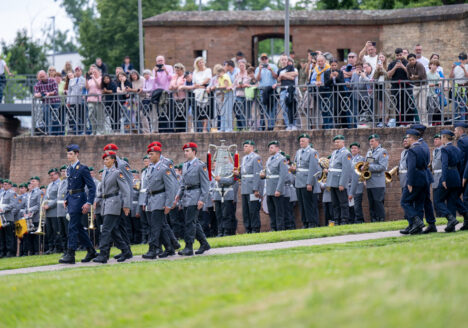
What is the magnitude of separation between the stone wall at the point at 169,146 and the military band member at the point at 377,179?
0.77 meters

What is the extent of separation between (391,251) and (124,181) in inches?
253

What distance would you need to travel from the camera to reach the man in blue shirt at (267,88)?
78.4 ft

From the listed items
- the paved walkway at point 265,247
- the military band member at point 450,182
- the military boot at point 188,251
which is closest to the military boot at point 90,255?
the paved walkway at point 265,247

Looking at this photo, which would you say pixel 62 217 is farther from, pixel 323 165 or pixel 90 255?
pixel 323 165

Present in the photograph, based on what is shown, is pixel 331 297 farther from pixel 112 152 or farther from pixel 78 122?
pixel 78 122

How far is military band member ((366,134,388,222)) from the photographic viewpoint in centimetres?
2141

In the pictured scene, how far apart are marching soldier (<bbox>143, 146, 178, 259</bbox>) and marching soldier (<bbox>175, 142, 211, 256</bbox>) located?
0.74ft

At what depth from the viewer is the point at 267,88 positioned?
2384 cm

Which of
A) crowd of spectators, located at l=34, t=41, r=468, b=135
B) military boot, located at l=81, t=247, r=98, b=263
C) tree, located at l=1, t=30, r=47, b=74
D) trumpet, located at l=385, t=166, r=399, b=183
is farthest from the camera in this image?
tree, located at l=1, t=30, r=47, b=74

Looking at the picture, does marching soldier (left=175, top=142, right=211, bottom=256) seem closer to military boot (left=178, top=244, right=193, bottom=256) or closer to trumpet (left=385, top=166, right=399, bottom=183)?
military boot (left=178, top=244, right=193, bottom=256)

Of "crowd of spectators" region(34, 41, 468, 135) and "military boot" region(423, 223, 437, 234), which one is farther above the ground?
"crowd of spectators" region(34, 41, 468, 135)

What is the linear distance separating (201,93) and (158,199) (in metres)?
8.11

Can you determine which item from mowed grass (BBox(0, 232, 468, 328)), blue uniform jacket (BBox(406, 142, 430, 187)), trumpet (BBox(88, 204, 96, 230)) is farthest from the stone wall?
mowed grass (BBox(0, 232, 468, 328))

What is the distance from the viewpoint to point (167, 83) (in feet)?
83.5
